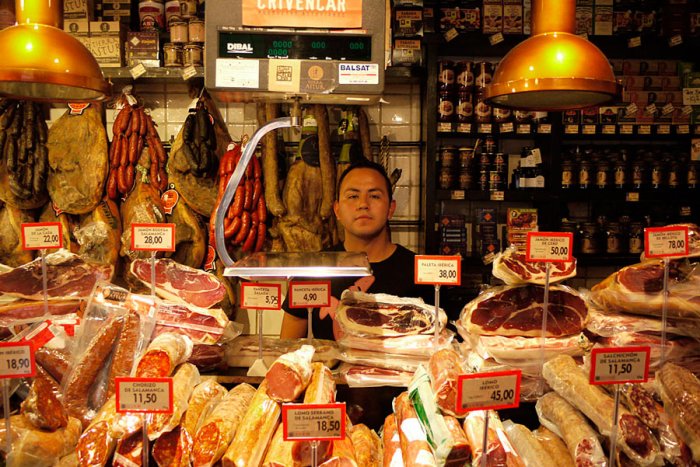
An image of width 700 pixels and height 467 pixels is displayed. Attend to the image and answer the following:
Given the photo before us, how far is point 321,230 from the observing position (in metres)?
4.32

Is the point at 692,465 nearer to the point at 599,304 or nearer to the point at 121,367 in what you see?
the point at 599,304

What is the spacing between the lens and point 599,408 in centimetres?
168

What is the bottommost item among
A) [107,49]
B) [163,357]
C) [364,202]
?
[163,357]

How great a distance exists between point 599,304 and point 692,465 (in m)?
0.70

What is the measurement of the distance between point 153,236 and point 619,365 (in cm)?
162

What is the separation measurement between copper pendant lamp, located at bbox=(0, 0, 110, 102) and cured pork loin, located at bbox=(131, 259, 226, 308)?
760 millimetres

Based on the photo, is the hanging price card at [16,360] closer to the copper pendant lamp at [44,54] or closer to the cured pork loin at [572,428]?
the copper pendant lamp at [44,54]

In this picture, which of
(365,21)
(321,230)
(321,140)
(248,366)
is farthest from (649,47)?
(248,366)

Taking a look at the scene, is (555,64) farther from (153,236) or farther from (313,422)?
(153,236)

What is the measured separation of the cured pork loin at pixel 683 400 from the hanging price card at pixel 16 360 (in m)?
1.91

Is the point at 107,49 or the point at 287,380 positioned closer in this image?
the point at 287,380

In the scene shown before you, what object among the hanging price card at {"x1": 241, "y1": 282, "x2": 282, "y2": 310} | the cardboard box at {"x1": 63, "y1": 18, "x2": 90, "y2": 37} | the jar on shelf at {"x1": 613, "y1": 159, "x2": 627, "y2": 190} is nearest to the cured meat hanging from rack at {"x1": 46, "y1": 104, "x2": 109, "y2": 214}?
the cardboard box at {"x1": 63, "y1": 18, "x2": 90, "y2": 37}

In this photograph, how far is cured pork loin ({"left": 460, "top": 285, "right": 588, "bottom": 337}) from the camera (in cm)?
200

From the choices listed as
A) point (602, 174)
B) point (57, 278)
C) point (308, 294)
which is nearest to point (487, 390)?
point (308, 294)
